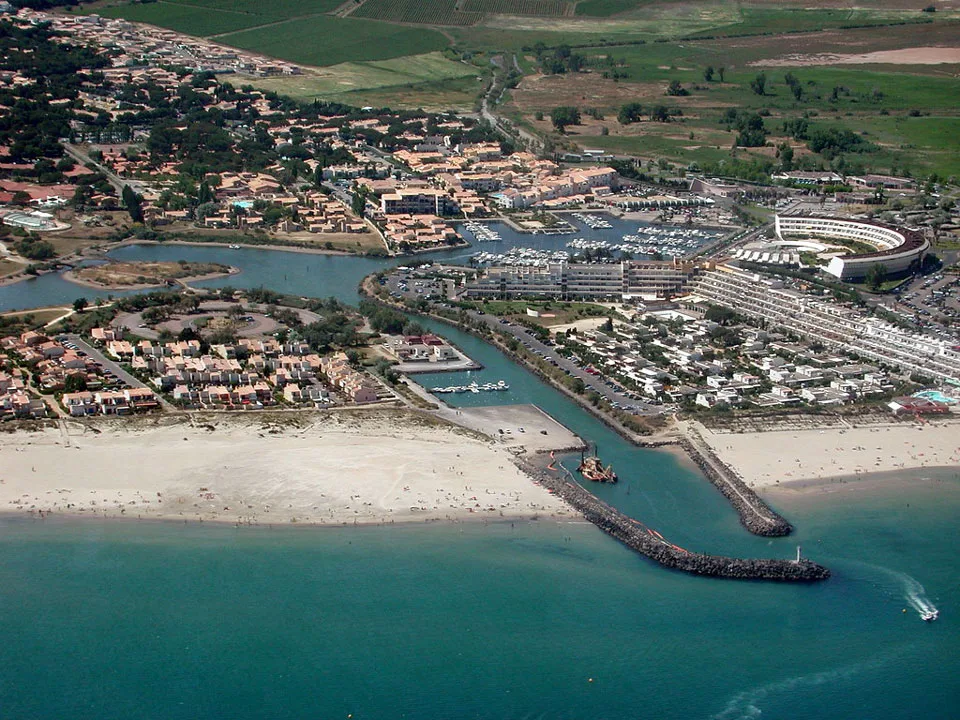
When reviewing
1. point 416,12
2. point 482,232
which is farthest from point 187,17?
point 482,232

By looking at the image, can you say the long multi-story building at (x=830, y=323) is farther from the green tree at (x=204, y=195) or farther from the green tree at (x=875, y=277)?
the green tree at (x=204, y=195)

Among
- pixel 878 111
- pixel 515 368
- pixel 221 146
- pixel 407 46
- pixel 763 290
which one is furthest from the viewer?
pixel 407 46

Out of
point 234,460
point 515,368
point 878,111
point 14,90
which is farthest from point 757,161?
point 234,460

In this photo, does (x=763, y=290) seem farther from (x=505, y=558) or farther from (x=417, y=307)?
(x=505, y=558)

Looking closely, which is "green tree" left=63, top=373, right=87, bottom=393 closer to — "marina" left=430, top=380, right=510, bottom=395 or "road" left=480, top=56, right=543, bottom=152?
"marina" left=430, top=380, right=510, bottom=395

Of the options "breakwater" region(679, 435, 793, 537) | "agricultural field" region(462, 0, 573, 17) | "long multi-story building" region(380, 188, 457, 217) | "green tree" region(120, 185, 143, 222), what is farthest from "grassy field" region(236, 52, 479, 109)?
"breakwater" region(679, 435, 793, 537)

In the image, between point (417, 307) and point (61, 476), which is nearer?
point (61, 476)

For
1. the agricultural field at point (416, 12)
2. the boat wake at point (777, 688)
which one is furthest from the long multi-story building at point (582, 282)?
the agricultural field at point (416, 12)
